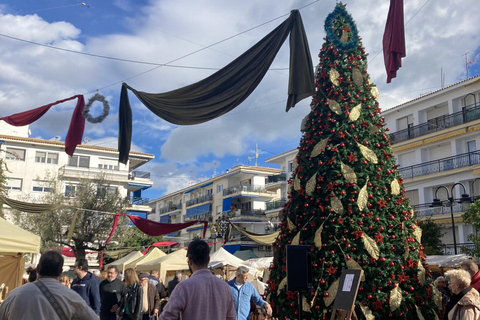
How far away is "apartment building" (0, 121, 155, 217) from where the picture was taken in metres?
49.7

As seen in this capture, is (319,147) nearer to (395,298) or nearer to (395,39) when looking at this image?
(395,39)

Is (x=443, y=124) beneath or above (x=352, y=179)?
above

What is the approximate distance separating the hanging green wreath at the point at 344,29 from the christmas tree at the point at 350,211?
3cm

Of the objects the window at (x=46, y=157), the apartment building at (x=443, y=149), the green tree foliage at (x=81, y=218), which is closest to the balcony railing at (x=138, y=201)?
the window at (x=46, y=157)

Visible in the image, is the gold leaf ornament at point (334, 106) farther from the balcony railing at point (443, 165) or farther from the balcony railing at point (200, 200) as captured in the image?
the balcony railing at point (200, 200)

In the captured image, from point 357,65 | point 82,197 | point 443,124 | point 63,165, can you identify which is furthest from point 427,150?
point 63,165

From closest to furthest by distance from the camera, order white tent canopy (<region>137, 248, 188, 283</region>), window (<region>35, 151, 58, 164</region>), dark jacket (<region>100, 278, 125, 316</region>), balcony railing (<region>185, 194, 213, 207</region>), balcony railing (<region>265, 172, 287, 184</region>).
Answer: dark jacket (<region>100, 278, 125, 316</region>) < white tent canopy (<region>137, 248, 188, 283</region>) < window (<region>35, 151, 58, 164</region>) < balcony railing (<region>265, 172, 287, 184</region>) < balcony railing (<region>185, 194, 213, 207</region>)

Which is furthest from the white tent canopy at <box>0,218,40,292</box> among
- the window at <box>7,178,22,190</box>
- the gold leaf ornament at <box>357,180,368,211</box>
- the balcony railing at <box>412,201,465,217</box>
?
the window at <box>7,178,22,190</box>

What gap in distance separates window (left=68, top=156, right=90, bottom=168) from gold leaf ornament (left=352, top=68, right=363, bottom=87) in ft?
162

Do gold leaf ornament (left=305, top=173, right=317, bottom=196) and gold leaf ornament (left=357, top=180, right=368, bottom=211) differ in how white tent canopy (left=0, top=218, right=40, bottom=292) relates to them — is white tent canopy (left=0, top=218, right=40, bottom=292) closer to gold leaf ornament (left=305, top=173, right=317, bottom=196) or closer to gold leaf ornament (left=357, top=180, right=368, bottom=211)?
gold leaf ornament (left=305, top=173, right=317, bottom=196)

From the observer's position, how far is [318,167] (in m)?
6.96

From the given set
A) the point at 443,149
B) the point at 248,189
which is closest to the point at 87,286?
the point at 443,149

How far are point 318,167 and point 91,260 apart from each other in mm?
44708

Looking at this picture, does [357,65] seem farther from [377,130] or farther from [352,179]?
[352,179]
